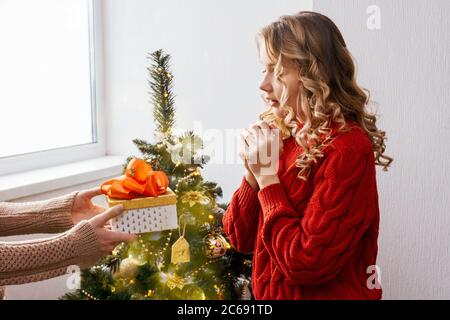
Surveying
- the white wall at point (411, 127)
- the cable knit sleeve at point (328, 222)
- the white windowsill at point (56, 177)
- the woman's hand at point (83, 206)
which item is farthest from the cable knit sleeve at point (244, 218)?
the white windowsill at point (56, 177)

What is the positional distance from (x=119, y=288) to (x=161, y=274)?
14 centimetres

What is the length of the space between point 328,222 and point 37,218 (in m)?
0.89

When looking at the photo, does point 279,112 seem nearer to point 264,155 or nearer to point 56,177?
point 264,155

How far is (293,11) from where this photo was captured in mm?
2258

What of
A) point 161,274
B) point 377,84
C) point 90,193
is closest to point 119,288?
point 161,274

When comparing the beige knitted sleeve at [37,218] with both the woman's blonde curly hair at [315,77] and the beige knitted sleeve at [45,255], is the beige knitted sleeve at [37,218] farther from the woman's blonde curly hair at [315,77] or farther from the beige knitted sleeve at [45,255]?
the woman's blonde curly hair at [315,77]

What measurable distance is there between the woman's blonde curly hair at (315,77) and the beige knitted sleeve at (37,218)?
0.73 m

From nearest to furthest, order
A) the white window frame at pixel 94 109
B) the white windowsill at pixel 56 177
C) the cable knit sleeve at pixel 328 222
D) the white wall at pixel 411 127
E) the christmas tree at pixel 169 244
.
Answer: the cable knit sleeve at pixel 328 222 < the christmas tree at pixel 169 244 < the white wall at pixel 411 127 < the white windowsill at pixel 56 177 < the white window frame at pixel 94 109

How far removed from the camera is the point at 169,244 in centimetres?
180

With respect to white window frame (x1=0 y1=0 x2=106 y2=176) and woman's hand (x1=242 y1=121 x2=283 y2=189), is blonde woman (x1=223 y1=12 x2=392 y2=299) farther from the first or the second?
white window frame (x1=0 y1=0 x2=106 y2=176)

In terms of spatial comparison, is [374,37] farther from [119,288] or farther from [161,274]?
[119,288]

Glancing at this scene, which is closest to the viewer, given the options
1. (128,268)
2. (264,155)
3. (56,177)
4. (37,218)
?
(264,155)

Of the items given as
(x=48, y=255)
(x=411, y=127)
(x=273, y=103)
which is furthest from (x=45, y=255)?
(x=411, y=127)

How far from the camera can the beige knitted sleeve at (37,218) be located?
163 cm
